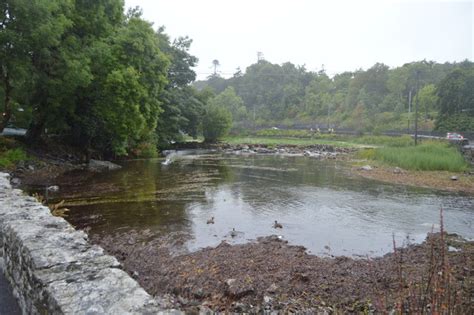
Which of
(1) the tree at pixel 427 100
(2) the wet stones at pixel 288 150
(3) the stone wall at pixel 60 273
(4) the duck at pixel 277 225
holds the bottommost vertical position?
(2) the wet stones at pixel 288 150

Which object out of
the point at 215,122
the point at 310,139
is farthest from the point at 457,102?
the point at 215,122

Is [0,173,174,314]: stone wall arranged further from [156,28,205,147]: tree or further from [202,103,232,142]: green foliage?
[202,103,232,142]: green foliage

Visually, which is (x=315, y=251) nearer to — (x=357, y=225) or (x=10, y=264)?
(x=357, y=225)

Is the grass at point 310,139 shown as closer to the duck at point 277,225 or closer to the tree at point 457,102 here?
the tree at point 457,102

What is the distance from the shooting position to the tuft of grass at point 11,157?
1717cm

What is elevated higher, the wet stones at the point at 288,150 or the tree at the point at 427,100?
the tree at the point at 427,100

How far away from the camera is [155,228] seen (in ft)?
33.3

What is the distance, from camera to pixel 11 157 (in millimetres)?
18359

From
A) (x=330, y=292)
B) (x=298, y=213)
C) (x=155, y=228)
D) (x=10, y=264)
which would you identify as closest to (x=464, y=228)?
(x=298, y=213)

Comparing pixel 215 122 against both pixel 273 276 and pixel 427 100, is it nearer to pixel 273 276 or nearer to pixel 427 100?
pixel 427 100

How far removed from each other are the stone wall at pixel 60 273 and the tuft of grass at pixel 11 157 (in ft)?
46.6

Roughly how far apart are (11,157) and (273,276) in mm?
16900

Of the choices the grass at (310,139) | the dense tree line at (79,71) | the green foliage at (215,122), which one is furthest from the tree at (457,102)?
the dense tree line at (79,71)

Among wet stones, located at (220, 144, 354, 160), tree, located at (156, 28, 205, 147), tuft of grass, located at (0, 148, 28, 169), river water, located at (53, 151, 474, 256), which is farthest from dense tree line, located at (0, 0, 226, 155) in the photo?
wet stones, located at (220, 144, 354, 160)
